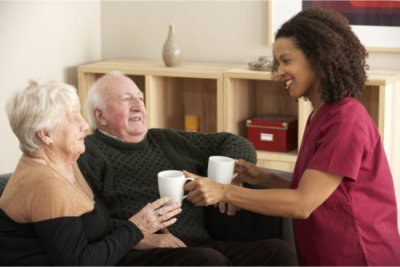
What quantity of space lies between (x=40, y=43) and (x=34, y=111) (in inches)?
79.6

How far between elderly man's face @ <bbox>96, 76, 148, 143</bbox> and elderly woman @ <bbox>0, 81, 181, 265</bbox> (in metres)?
0.48

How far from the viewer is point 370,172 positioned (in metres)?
2.04

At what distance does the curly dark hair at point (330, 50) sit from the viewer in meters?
2.04

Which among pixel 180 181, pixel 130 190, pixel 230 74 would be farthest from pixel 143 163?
pixel 230 74

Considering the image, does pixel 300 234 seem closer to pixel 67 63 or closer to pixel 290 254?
pixel 290 254

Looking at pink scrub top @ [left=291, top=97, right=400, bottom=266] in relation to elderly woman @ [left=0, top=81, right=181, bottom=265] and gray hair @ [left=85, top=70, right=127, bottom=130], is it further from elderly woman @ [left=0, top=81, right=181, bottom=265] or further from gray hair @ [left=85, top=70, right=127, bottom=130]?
gray hair @ [left=85, top=70, right=127, bottom=130]

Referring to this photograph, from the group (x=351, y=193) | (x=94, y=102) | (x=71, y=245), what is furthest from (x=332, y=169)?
(x=94, y=102)

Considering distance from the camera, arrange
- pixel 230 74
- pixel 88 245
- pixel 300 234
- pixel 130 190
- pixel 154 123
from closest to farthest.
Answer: pixel 88 245 < pixel 300 234 < pixel 130 190 < pixel 230 74 < pixel 154 123

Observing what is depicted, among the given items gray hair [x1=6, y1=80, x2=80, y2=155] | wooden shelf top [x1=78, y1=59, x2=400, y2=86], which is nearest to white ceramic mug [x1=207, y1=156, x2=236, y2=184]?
gray hair [x1=6, y1=80, x2=80, y2=155]

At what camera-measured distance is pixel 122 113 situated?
2586 mm

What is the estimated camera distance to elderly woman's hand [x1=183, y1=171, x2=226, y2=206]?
2.08 m

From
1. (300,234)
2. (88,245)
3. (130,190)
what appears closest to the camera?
(88,245)

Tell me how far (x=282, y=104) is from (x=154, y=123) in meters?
0.74

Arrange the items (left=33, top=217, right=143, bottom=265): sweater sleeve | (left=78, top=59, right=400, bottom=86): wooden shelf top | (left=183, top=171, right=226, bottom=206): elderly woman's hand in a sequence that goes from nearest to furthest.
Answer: (left=33, top=217, right=143, bottom=265): sweater sleeve < (left=183, top=171, right=226, bottom=206): elderly woman's hand < (left=78, top=59, right=400, bottom=86): wooden shelf top
